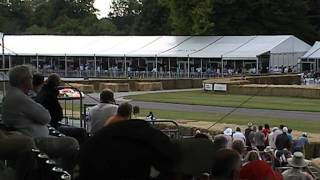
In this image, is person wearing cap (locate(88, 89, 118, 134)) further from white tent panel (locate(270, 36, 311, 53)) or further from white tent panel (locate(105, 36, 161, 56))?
white tent panel (locate(105, 36, 161, 56))

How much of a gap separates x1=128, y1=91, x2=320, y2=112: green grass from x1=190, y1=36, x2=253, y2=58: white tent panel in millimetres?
16955

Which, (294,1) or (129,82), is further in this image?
(294,1)

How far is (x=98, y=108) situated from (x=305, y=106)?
1392 inches

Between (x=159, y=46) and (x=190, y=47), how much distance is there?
4.09m

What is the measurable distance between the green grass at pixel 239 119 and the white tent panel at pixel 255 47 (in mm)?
32292

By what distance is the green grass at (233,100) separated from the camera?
43.7 metres

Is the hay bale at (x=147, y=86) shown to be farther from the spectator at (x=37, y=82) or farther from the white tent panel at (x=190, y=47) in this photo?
the spectator at (x=37, y=82)

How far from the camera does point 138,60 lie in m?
80.3

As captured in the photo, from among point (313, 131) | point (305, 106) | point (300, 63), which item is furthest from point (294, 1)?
point (313, 131)

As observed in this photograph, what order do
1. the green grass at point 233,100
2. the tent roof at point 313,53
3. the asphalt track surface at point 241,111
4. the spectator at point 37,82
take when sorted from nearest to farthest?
the spectator at point 37,82
the asphalt track surface at point 241,111
the green grass at point 233,100
the tent roof at point 313,53

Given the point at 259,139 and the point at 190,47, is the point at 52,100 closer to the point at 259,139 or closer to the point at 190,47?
the point at 259,139

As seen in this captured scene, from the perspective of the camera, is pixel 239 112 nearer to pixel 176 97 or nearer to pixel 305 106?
pixel 305 106

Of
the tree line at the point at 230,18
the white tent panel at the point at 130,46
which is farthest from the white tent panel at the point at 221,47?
the tree line at the point at 230,18

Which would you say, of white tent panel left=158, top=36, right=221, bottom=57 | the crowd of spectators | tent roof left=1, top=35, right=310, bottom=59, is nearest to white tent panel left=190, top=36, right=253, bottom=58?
tent roof left=1, top=35, right=310, bottom=59
